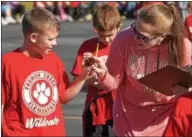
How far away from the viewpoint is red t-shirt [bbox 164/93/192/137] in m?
4.46

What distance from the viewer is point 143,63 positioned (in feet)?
18.5

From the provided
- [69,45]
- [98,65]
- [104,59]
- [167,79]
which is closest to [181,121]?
[167,79]

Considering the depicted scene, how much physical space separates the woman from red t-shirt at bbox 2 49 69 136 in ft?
1.32

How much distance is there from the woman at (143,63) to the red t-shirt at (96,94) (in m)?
1.36

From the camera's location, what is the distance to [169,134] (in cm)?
448

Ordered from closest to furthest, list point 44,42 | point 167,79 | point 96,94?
point 167,79, point 44,42, point 96,94

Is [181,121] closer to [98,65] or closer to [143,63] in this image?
[98,65]

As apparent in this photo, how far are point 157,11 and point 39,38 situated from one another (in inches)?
32.6

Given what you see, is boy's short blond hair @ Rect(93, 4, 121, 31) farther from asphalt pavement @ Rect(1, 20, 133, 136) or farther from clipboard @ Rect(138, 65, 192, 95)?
asphalt pavement @ Rect(1, 20, 133, 136)

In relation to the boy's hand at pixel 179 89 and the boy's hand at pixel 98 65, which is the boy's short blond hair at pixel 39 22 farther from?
the boy's hand at pixel 179 89

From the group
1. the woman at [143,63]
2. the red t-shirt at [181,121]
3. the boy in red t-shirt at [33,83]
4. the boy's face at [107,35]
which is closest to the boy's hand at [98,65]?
the woman at [143,63]

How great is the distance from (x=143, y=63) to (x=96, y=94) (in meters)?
1.65

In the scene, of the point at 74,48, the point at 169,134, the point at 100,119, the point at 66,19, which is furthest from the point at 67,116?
the point at 66,19

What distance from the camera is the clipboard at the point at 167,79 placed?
16.4 feet
